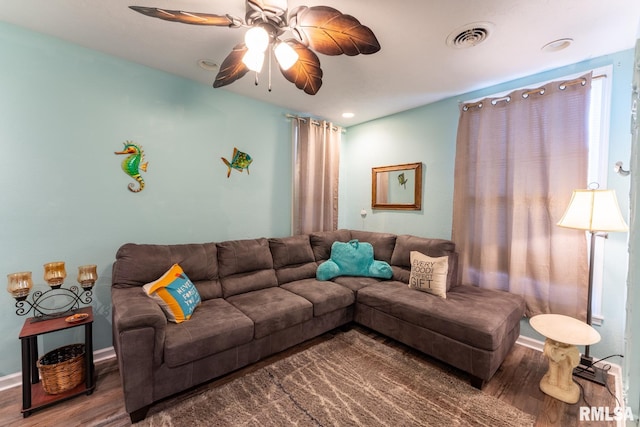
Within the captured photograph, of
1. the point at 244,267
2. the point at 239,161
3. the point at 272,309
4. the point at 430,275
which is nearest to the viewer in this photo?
the point at 272,309

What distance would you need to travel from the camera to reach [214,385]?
6.64 ft

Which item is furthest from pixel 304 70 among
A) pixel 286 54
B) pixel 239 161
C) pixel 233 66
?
pixel 239 161

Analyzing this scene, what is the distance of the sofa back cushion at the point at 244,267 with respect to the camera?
2.66m

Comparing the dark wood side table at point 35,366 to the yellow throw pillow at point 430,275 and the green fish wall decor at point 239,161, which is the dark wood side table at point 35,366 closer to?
the green fish wall decor at point 239,161

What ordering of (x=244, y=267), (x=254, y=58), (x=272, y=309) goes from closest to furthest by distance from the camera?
(x=254, y=58) < (x=272, y=309) < (x=244, y=267)

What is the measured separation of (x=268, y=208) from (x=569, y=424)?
122 inches

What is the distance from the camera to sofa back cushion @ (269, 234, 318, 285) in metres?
3.05

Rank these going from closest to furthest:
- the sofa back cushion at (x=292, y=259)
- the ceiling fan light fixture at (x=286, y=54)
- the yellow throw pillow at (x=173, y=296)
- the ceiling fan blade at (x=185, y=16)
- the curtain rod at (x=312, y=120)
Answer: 1. the ceiling fan blade at (x=185, y=16)
2. the ceiling fan light fixture at (x=286, y=54)
3. the yellow throw pillow at (x=173, y=296)
4. the sofa back cushion at (x=292, y=259)
5. the curtain rod at (x=312, y=120)

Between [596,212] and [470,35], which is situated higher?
[470,35]

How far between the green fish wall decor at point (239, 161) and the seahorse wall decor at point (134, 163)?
30.3 inches

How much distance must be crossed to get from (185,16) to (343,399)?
2486 millimetres

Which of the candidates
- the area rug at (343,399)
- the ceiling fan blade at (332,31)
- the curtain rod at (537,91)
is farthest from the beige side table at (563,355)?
the ceiling fan blade at (332,31)

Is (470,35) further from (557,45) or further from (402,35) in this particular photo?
(557,45)

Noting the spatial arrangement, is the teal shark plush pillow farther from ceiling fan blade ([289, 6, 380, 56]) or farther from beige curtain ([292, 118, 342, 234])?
ceiling fan blade ([289, 6, 380, 56])
